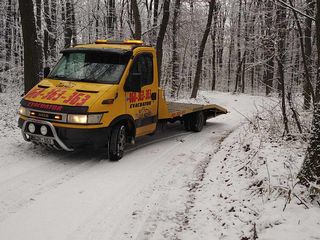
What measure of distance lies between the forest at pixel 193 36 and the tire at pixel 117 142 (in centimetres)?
364

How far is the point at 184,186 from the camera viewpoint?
6527 mm

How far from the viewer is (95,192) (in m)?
5.95

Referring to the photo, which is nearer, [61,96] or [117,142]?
[61,96]

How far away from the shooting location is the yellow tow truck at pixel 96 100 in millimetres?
7207

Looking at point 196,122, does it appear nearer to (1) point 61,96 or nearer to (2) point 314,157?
(1) point 61,96

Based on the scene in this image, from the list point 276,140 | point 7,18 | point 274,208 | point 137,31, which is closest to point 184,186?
point 274,208

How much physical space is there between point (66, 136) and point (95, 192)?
171 cm

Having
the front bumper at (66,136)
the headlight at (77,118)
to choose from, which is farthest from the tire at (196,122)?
the headlight at (77,118)

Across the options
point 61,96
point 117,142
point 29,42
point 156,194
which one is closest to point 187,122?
point 117,142

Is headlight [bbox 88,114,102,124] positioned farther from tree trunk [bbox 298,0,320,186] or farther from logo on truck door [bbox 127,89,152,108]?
tree trunk [bbox 298,0,320,186]

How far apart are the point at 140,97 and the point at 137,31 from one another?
973cm

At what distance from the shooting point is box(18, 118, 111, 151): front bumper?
715 centimetres

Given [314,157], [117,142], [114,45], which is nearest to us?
[314,157]

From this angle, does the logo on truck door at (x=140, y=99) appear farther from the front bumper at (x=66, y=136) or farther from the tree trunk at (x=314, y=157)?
the tree trunk at (x=314, y=157)
